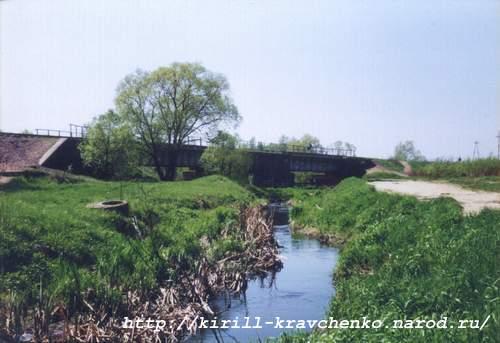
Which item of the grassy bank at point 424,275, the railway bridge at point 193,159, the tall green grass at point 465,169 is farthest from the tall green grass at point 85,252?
the tall green grass at point 465,169

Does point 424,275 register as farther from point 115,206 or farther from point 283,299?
point 115,206

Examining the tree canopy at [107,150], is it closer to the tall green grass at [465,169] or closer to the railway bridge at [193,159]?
the railway bridge at [193,159]

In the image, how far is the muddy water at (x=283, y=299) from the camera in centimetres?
1105

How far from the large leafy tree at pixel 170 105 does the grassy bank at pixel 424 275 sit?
3680cm

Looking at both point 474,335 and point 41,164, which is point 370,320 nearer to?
point 474,335

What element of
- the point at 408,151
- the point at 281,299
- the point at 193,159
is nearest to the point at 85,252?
the point at 281,299

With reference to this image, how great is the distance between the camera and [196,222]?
19.9 meters

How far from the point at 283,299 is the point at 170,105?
41.4m

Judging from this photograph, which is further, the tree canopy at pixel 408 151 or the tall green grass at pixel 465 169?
the tree canopy at pixel 408 151

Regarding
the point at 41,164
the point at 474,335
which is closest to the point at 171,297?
the point at 474,335

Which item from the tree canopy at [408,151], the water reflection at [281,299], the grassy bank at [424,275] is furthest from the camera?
the tree canopy at [408,151]

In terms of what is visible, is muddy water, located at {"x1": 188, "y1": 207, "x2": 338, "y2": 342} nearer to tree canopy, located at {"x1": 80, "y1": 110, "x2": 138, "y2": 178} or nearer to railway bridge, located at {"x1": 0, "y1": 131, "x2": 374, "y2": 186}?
railway bridge, located at {"x1": 0, "y1": 131, "x2": 374, "y2": 186}

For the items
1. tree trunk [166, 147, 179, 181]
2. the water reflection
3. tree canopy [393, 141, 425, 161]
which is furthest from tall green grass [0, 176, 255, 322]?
tree canopy [393, 141, 425, 161]

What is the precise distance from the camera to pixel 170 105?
2066 inches
